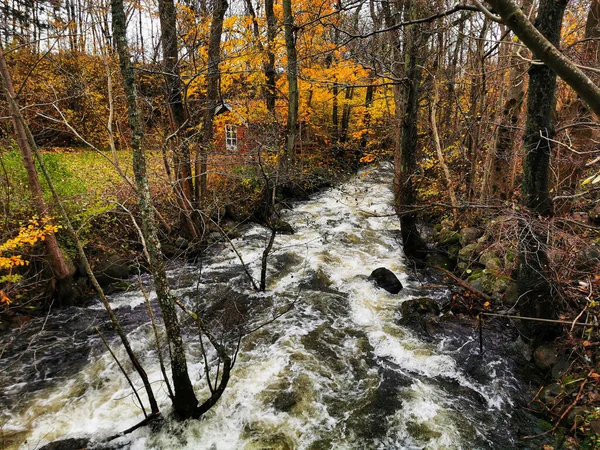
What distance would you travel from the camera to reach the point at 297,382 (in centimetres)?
546

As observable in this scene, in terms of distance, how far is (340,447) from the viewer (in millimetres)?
4426

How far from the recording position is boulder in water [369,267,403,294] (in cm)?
811

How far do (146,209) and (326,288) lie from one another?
5.51 metres

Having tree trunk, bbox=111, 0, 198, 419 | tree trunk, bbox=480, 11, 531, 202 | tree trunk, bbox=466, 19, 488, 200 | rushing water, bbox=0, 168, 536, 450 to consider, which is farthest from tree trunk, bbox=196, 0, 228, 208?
tree trunk, bbox=480, 11, 531, 202

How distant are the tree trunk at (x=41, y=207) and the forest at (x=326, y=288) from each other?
0.14 feet

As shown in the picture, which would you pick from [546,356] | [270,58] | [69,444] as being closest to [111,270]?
[69,444]

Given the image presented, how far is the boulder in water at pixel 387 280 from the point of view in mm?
8109

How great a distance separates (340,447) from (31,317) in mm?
6560

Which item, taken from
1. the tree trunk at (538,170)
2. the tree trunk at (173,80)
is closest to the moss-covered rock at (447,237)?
the tree trunk at (538,170)

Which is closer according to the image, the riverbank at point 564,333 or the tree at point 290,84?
the riverbank at point 564,333

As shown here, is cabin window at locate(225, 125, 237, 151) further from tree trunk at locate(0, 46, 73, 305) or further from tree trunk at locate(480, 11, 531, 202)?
tree trunk at locate(480, 11, 531, 202)

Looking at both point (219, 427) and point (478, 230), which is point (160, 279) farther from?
point (478, 230)

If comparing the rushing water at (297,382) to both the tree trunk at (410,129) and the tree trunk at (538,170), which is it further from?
the tree trunk at (410,129)

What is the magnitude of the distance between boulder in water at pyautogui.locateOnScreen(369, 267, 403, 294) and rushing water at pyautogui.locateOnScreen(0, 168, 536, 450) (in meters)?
0.26
